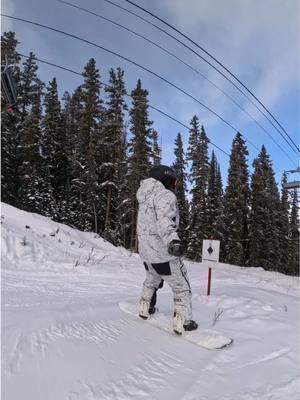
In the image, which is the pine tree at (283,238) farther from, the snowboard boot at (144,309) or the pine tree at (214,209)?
the snowboard boot at (144,309)

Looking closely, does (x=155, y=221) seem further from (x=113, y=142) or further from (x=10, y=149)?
(x=10, y=149)

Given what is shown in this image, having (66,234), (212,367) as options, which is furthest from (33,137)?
(212,367)

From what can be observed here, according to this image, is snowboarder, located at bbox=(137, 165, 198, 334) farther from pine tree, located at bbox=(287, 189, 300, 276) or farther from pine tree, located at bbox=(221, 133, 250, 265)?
pine tree, located at bbox=(287, 189, 300, 276)

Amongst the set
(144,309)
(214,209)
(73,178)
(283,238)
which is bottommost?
(144,309)

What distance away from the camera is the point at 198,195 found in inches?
1850

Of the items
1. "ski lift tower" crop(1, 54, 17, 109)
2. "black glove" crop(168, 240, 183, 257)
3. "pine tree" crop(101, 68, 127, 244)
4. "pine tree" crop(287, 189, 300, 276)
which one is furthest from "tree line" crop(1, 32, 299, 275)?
"black glove" crop(168, 240, 183, 257)

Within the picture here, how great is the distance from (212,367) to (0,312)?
2.24 m

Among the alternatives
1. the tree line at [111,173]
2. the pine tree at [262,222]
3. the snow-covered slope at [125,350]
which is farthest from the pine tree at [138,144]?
the snow-covered slope at [125,350]

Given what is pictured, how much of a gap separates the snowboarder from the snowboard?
0.09 metres

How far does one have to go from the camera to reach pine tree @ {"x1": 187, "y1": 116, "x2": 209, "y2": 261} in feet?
148

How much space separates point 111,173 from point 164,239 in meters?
36.1

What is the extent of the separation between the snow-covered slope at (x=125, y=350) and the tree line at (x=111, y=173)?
28253mm

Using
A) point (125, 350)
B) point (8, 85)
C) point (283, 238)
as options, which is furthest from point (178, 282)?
point (283, 238)

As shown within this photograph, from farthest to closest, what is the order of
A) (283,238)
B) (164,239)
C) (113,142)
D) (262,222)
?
(283,238), (262,222), (113,142), (164,239)
